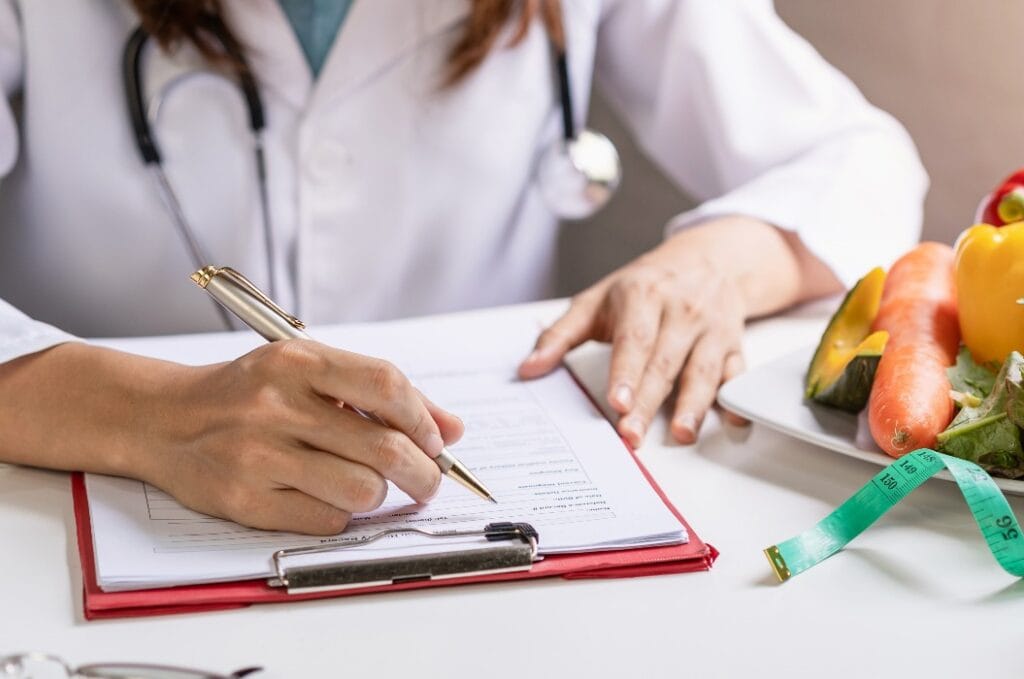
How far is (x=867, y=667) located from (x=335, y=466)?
0.30m

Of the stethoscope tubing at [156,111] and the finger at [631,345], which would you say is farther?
the stethoscope tubing at [156,111]

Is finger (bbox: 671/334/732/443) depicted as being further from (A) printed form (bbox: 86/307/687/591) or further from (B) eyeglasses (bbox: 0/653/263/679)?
(B) eyeglasses (bbox: 0/653/263/679)

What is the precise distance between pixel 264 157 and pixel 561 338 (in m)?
0.40

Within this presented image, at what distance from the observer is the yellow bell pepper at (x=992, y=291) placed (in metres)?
0.79

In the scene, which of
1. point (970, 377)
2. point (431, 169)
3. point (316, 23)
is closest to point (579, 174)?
point (431, 169)

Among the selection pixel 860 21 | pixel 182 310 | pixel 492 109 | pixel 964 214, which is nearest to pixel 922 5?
pixel 860 21

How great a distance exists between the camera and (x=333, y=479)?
660mm

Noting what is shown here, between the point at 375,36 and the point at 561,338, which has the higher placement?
the point at 375,36

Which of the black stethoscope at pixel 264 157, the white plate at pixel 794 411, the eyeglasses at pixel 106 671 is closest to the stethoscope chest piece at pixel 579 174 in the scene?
the black stethoscope at pixel 264 157

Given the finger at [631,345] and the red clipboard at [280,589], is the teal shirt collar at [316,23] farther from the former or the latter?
the red clipboard at [280,589]

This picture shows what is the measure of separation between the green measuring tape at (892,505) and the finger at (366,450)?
0.66 ft

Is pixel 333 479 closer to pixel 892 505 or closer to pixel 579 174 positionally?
pixel 892 505

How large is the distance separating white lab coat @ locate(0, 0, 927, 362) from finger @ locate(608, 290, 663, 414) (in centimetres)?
22

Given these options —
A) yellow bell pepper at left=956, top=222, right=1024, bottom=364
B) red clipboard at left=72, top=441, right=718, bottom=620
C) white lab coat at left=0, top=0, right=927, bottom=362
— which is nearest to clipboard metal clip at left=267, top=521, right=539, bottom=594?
red clipboard at left=72, top=441, right=718, bottom=620
